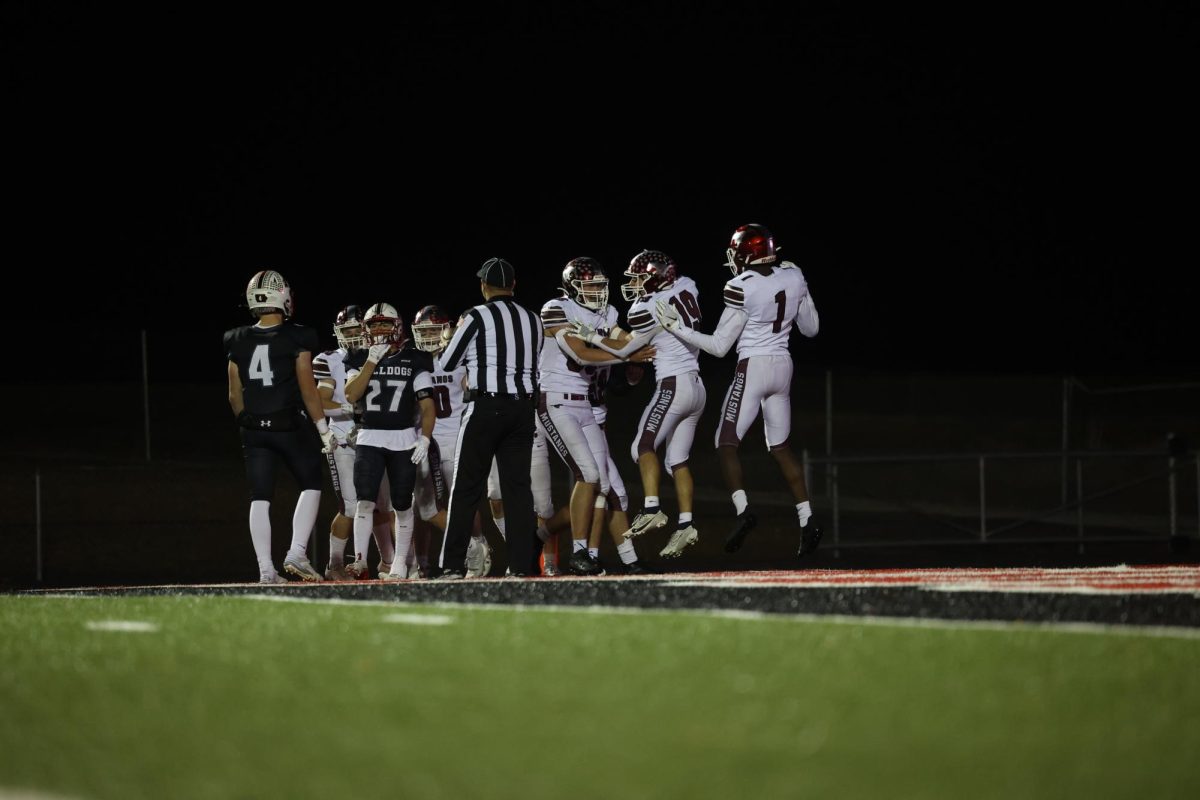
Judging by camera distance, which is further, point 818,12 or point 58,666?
point 818,12

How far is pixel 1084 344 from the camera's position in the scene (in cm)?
3769

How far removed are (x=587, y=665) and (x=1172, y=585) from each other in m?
3.24

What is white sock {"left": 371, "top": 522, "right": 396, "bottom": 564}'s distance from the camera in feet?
41.1

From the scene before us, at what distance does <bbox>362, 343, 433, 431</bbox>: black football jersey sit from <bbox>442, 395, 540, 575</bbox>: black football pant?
5.71ft

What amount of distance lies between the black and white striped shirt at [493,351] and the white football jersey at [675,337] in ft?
3.81

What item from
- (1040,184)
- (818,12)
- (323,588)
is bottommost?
(323,588)

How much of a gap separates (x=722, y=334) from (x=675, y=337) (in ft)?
2.52

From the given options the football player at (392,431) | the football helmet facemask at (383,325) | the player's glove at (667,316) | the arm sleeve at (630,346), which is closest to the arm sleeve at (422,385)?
the football player at (392,431)

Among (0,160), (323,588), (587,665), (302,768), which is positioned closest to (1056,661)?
(587,665)

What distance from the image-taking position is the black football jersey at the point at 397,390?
1127cm

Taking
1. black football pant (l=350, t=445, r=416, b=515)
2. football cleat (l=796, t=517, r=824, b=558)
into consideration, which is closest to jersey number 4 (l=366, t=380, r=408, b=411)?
black football pant (l=350, t=445, r=416, b=515)

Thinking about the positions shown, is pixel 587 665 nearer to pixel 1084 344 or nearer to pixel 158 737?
pixel 158 737

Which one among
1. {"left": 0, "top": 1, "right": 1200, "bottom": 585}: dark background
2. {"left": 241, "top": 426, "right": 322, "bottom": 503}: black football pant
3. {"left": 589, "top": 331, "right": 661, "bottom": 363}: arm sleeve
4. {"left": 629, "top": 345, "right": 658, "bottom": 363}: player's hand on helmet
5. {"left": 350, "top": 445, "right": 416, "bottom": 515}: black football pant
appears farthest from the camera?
{"left": 0, "top": 1, "right": 1200, "bottom": 585}: dark background

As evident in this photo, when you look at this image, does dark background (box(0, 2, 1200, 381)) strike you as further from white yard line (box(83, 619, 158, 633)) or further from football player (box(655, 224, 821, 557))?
white yard line (box(83, 619, 158, 633))
